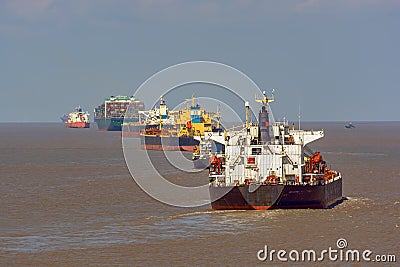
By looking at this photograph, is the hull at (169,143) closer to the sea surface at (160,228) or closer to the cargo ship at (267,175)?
the sea surface at (160,228)

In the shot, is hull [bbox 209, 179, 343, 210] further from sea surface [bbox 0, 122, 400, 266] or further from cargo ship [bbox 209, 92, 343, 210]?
sea surface [bbox 0, 122, 400, 266]

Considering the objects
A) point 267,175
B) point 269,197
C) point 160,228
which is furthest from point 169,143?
point 160,228

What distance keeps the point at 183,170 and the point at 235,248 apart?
50.4 m

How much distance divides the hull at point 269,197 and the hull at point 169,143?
78032 mm

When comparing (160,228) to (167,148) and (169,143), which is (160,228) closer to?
(167,148)

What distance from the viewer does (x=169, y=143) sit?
13888 centimetres

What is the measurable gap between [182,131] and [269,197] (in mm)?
87974

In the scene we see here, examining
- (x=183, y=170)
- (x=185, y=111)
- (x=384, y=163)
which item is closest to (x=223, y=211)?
(x=183, y=170)

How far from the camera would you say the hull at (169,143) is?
433ft

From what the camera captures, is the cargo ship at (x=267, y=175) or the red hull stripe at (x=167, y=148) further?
the red hull stripe at (x=167, y=148)

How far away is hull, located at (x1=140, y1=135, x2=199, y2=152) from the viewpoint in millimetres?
132000

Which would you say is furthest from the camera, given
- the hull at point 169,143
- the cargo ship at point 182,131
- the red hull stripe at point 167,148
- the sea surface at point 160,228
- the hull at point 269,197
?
the cargo ship at point 182,131

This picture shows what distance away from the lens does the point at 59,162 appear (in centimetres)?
10388

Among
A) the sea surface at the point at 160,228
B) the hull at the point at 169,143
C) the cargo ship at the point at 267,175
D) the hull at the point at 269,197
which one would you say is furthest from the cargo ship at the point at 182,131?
the hull at the point at 269,197
